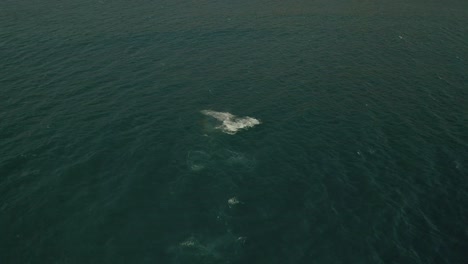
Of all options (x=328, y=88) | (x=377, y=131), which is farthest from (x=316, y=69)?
(x=377, y=131)

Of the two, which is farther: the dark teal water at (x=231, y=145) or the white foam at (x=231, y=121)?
Answer: the white foam at (x=231, y=121)

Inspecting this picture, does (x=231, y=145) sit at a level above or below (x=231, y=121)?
below

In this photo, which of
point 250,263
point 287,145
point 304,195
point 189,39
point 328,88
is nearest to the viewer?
point 250,263

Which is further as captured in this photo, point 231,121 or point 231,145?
point 231,121

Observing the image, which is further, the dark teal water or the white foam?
the white foam

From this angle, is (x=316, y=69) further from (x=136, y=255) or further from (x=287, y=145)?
(x=136, y=255)
